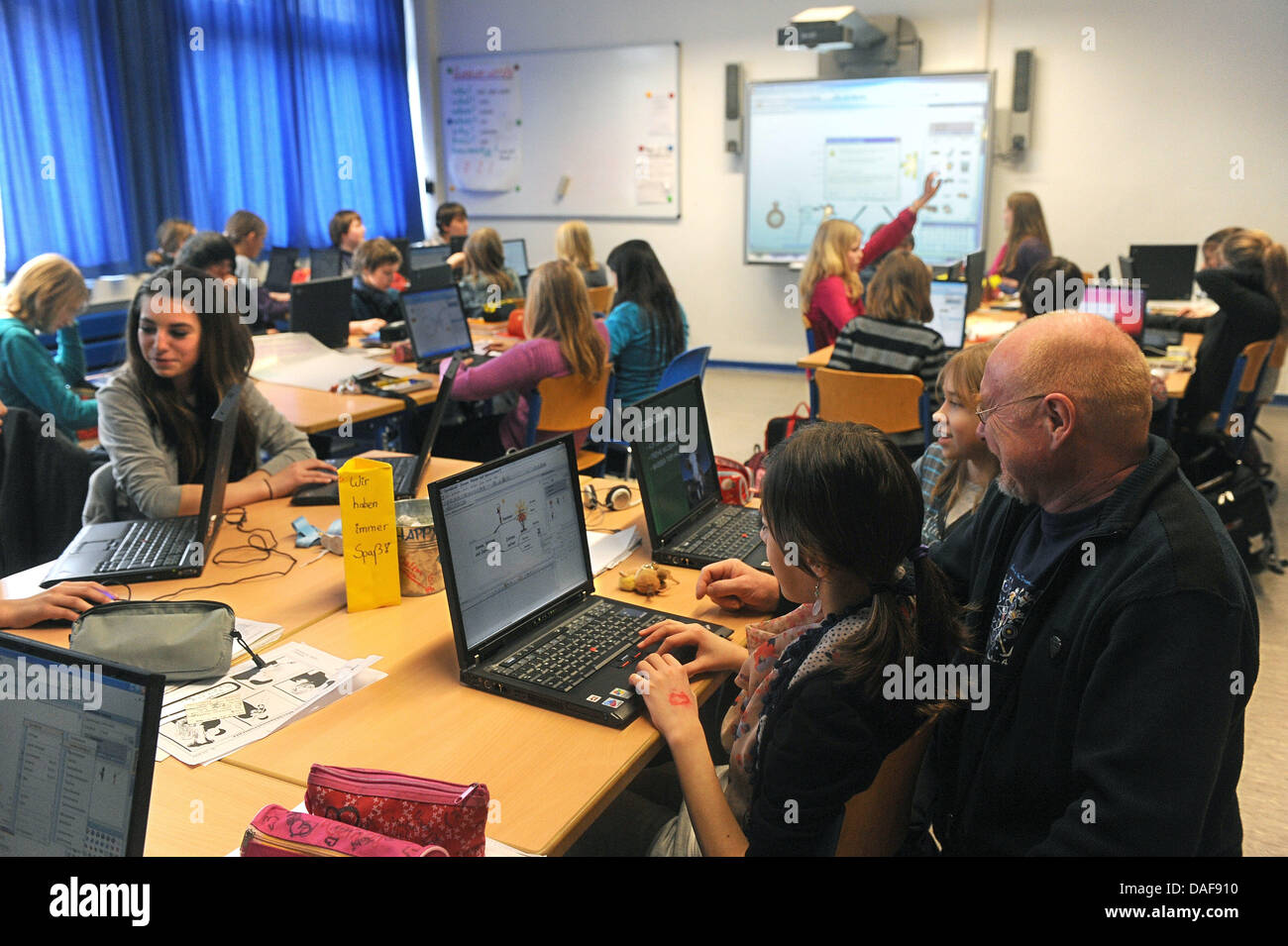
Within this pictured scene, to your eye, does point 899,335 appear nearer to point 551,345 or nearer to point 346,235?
point 551,345

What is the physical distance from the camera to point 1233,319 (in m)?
4.50

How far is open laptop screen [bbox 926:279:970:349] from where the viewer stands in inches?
195

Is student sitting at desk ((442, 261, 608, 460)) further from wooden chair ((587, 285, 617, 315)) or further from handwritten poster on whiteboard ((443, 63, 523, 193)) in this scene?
handwritten poster on whiteboard ((443, 63, 523, 193))

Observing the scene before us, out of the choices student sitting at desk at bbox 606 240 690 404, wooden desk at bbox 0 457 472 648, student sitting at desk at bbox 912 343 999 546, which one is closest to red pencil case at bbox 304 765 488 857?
wooden desk at bbox 0 457 472 648

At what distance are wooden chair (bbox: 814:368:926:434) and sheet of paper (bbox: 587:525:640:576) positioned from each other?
1.72 meters

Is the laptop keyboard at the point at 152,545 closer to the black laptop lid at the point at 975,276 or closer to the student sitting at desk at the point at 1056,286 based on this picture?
the student sitting at desk at the point at 1056,286

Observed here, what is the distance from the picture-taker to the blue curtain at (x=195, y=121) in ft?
20.1

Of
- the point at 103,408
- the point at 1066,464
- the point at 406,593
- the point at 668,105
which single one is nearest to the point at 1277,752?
the point at 1066,464

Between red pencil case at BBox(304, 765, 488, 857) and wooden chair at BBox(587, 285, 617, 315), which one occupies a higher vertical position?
wooden chair at BBox(587, 285, 617, 315)

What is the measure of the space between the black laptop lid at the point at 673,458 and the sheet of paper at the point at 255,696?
72 centimetres

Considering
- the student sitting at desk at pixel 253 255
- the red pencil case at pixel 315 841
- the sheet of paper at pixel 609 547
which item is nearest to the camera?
the red pencil case at pixel 315 841

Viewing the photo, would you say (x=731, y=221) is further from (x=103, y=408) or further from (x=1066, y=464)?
(x=1066, y=464)

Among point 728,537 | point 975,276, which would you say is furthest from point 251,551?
point 975,276

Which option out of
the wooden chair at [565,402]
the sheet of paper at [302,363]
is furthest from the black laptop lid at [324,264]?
the wooden chair at [565,402]
